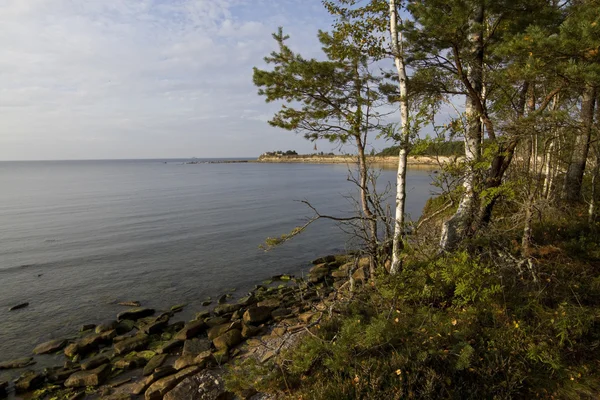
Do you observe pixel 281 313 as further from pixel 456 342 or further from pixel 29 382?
pixel 29 382

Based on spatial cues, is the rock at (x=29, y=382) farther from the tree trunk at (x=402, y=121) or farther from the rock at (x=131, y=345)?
the tree trunk at (x=402, y=121)

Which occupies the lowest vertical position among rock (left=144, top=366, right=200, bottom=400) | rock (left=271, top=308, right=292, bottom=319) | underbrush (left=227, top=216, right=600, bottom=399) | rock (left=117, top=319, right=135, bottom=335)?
rock (left=117, top=319, right=135, bottom=335)

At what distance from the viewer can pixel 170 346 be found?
34.1 ft

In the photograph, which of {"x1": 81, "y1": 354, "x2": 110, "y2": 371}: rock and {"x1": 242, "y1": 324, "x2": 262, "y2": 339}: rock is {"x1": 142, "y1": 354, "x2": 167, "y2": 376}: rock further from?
{"x1": 242, "y1": 324, "x2": 262, "y2": 339}: rock

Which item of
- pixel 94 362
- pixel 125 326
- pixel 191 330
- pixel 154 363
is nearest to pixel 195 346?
pixel 191 330

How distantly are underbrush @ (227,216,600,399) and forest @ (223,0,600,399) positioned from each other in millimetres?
29

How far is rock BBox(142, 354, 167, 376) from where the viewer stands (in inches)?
362

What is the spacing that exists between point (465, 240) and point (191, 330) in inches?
346

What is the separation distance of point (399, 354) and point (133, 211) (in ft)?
106

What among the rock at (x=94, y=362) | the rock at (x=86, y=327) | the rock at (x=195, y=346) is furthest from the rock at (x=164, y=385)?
the rock at (x=86, y=327)

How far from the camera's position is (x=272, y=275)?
54.3 feet

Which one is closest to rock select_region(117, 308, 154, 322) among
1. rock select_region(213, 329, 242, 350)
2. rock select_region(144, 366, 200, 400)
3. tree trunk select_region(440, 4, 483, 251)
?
rock select_region(213, 329, 242, 350)

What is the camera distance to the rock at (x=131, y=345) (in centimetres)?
1040

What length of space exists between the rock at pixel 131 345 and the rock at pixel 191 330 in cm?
98
